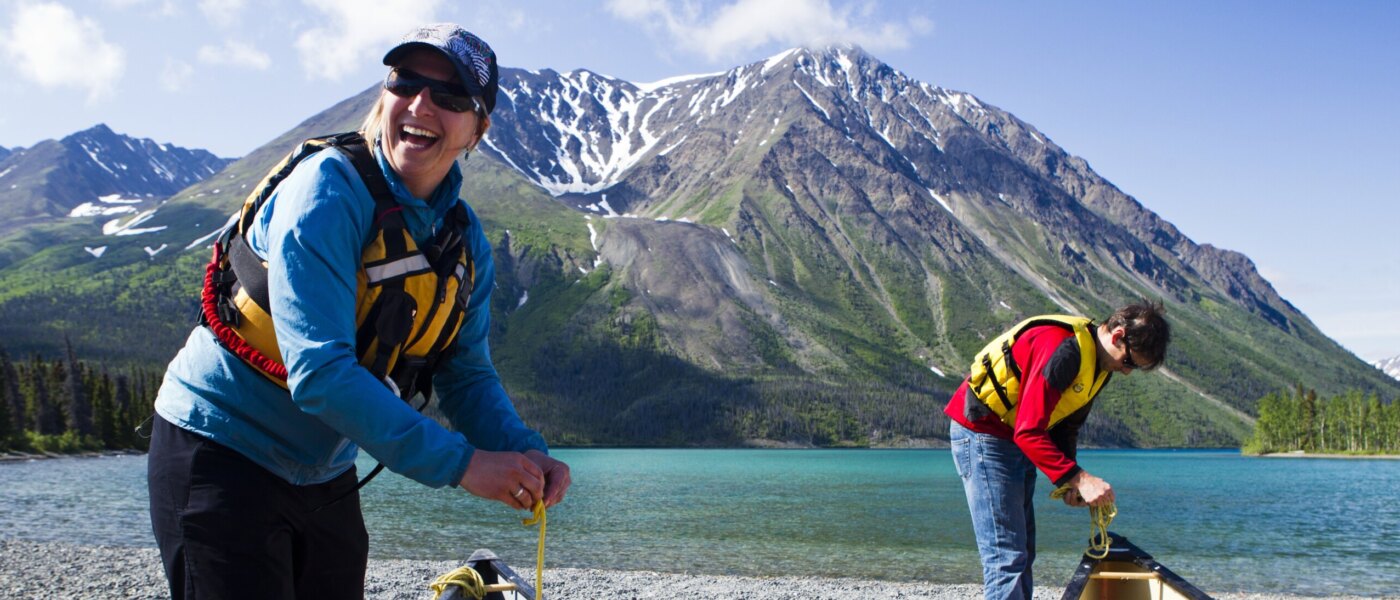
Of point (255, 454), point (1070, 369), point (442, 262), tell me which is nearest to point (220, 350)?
point (255, 454)

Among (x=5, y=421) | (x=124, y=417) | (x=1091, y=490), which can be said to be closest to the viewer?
(x=1091, y=490)

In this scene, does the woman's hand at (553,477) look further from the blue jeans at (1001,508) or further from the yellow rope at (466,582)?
the blue jeans at (1001,508)

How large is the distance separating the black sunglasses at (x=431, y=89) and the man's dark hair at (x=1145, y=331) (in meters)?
4.64

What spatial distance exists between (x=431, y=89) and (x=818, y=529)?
34.7m

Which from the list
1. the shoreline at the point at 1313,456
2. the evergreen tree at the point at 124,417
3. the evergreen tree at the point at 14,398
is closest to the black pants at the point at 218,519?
the evergreen tree at the point at 14,398

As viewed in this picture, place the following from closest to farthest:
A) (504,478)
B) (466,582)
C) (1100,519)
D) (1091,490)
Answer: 1. (504,478)
2. (466,582)
3. (1091,490)
4. (1100,519)

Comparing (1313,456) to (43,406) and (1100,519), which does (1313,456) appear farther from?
(43,406)

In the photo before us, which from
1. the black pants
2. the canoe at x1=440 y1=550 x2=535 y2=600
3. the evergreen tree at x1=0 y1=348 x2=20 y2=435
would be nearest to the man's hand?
the canoe at x1=440 y1=550 x2=535 y2=600

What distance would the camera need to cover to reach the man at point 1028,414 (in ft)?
19.6

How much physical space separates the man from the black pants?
4.38m

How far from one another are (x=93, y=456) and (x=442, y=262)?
341ft

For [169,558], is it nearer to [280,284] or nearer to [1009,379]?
[280,284]

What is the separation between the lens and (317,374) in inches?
90.0

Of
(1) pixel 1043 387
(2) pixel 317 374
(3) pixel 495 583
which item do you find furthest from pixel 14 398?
(2) pixel 317 374
